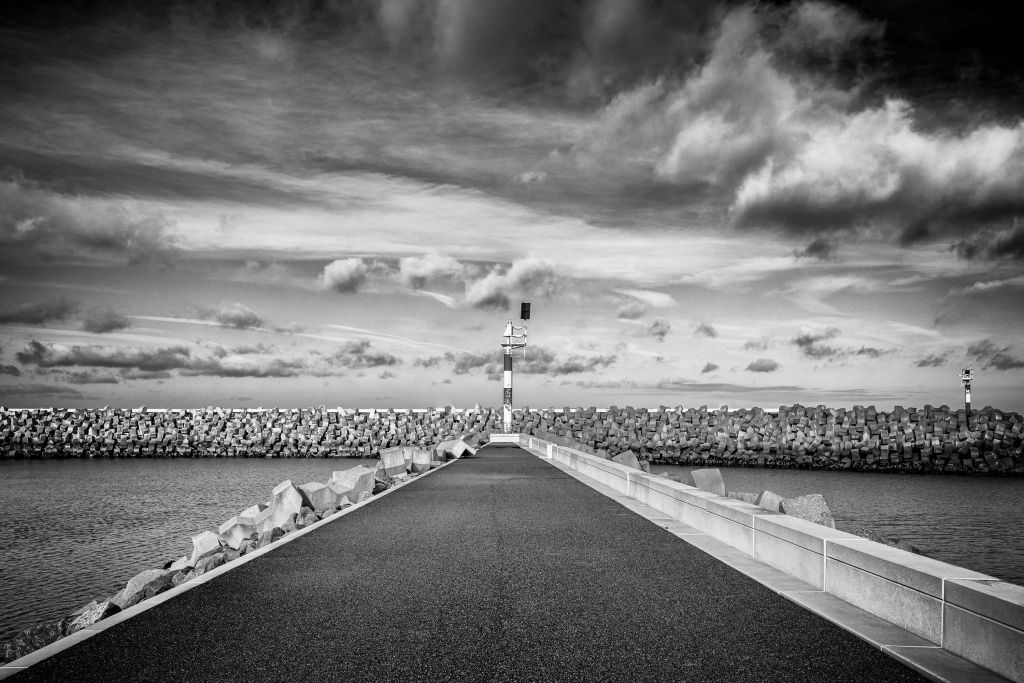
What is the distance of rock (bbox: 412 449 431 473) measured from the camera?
23391 millimetres

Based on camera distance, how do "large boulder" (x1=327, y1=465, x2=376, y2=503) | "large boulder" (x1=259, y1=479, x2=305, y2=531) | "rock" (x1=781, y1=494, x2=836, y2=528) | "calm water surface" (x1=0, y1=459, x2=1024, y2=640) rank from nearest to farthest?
"rock" (x1=781, y1=494, x2=836, y2=528) → "large boulder" (x1=259, y1=479, x2=305, y2=531) → "large boulder" (x1=327, y1=465, x2=376, y2=503) → "calm water surface" (x1=0, y1=459, x2=1024, y2=640)

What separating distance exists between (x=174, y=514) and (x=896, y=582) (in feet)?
94.2

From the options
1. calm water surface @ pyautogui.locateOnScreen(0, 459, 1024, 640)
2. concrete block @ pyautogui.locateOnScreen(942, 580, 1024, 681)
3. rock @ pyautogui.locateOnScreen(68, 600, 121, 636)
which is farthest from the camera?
calm water surface @ pyautogui.locateOnScreen(0, 459, 1024, 640)

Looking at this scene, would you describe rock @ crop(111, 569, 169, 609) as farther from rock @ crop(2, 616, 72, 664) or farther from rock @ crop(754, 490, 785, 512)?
rock @ crop(754, 490, 785, 512)

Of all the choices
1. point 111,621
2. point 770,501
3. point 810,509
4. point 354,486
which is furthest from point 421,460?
point 111,621

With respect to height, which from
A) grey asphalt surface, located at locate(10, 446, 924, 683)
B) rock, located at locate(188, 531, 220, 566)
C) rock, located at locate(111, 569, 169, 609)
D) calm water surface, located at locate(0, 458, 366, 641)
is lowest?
calm water surface, located at locate(0, 458, 366, 641)

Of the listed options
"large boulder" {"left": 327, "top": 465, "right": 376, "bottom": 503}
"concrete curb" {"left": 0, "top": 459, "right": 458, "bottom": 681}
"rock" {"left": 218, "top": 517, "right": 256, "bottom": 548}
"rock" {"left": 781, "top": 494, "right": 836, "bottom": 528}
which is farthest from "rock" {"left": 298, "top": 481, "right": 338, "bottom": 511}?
"rock" {"left": 781, "top": 494, "right": 836, "bottom": 528}

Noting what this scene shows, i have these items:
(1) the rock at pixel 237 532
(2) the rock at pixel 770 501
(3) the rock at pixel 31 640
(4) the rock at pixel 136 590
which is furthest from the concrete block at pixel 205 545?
(2) the rock at pixel 770 501

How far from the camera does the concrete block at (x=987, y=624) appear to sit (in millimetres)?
4078

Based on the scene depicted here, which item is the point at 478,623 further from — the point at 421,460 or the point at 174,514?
the point at 174,514

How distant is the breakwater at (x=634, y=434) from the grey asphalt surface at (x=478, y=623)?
133 feet

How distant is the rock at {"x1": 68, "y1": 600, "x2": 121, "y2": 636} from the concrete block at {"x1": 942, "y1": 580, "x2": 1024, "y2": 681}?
8069 mm

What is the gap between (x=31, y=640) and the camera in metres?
7.12

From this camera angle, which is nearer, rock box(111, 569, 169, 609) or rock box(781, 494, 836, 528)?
rock box(111, 569, 169, 609)
